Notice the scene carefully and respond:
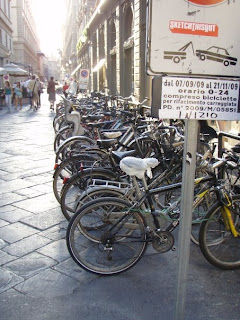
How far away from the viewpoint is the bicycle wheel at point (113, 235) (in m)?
3.02

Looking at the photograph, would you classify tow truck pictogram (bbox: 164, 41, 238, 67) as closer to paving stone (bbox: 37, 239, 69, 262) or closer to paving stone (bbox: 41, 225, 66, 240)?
paving stone (bbox: 37, 239, 69, 262)

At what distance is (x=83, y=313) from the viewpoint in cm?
256

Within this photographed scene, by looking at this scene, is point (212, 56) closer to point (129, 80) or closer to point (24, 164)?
point (24, 164)

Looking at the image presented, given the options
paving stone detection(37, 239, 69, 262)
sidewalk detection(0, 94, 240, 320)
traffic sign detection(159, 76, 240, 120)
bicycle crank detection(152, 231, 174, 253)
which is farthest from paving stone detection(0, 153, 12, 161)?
traffic sign detection(159, 76, 240, 120)

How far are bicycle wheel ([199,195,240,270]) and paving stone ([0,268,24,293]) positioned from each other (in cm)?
157

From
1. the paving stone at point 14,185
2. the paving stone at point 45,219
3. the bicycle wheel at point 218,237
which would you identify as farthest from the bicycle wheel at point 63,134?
the bicycle wheel at point 218,237

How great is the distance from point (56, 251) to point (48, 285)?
22.4 inches

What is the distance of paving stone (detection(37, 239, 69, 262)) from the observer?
10.9ft

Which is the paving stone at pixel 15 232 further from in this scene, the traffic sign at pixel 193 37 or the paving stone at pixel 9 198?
the traffic sign at pixel 193 37

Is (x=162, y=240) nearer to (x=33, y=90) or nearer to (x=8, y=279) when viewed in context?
(x=8, y=279)

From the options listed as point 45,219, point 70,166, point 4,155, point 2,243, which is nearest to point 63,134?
point 4,155

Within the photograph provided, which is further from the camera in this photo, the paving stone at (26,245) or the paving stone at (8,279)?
the paving stone at (26,245)

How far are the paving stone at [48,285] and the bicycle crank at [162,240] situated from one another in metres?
0.74

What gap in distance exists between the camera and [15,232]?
387 centimetres
